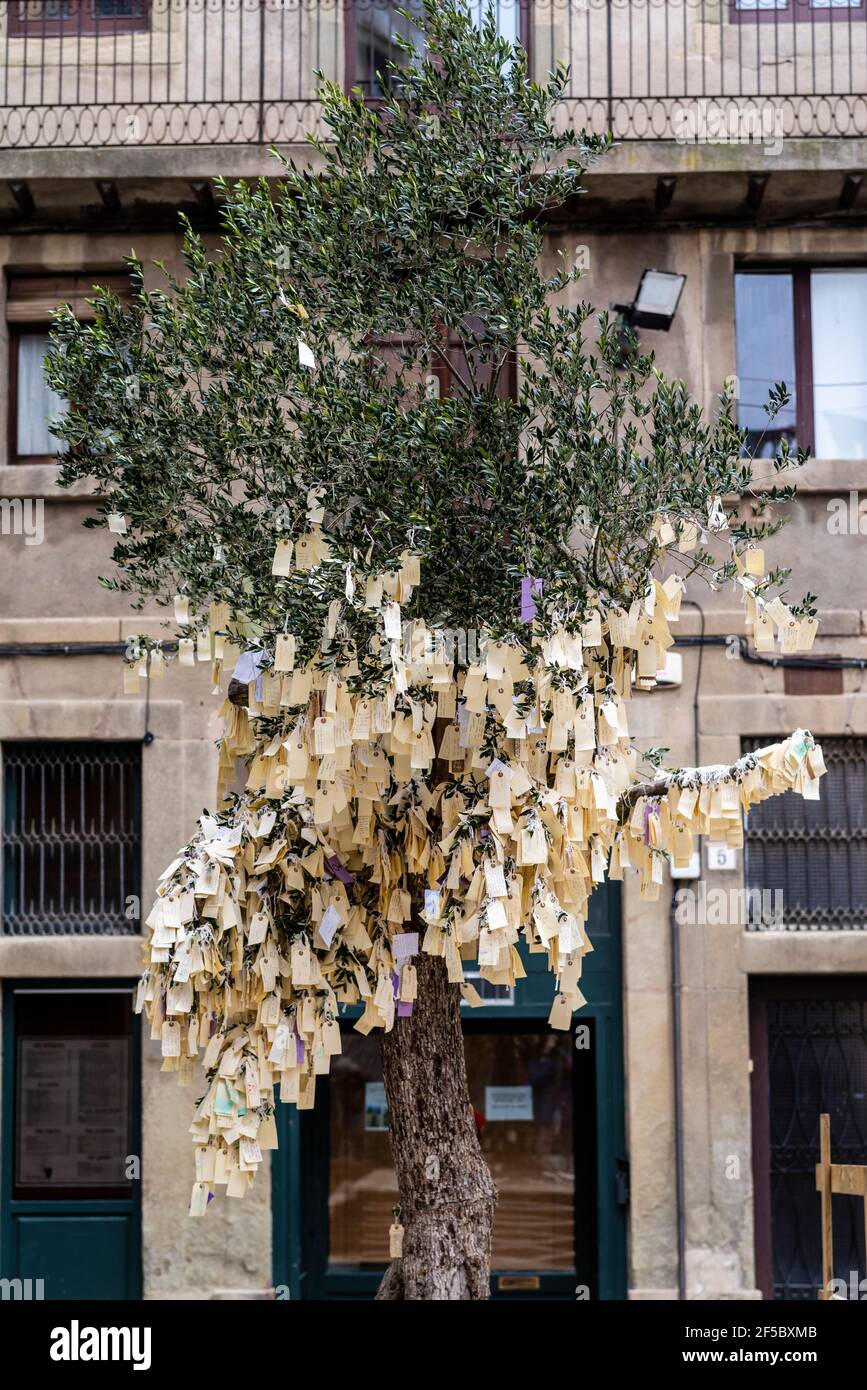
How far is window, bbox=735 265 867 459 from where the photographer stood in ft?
35.4

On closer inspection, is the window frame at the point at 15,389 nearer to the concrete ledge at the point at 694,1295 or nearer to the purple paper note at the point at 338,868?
the purple paper note at the point at 338,868

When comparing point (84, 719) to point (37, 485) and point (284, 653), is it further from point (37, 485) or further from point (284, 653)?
point (284, 653)

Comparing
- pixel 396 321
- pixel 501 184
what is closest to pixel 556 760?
pixel 396 321

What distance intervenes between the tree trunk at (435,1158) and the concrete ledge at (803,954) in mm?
3751

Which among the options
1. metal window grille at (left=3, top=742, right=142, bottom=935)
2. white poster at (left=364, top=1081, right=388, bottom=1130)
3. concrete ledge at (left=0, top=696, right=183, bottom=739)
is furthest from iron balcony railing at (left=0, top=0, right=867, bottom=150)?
white poster at (left=364, top=1081, right=388, bottom=1130)

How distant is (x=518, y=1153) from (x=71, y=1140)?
9.62 ft

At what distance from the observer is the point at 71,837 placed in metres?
10.5

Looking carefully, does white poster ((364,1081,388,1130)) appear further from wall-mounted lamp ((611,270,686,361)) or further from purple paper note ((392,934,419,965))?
wall-mounted lamp ((611,270,686,361))

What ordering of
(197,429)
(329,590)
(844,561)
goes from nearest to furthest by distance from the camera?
(329,590) → (197,429) → (844,561)

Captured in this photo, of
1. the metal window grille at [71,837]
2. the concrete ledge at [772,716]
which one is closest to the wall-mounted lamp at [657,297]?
the concrete ledge at [772,716]

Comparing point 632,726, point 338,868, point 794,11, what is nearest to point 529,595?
point 338,868

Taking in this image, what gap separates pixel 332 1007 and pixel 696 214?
638 cm

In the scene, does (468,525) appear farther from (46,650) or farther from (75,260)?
(75,260)

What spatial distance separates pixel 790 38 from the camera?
10.8 m
